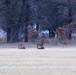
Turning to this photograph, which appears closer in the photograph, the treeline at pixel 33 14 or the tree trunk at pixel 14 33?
the treeline at pixel 33 14

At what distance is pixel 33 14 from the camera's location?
4188cm

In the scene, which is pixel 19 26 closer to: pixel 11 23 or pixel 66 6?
pixel 11 23

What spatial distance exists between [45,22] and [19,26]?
8.97 ft

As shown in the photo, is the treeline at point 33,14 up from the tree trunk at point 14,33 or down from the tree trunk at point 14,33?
up

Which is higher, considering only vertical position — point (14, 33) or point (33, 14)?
point (33, 14)

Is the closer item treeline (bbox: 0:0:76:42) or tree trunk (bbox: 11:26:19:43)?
treeline (bbox: 0:0:76:42)

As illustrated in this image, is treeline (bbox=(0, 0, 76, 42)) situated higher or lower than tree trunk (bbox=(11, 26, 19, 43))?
higher

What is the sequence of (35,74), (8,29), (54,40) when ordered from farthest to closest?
(8,29), (54,40), (35,74)

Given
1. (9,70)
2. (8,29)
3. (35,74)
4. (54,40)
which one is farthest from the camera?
(8,29)

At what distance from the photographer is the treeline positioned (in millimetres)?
40938

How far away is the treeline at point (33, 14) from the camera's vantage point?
40.9 metres

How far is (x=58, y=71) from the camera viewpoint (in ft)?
50.3

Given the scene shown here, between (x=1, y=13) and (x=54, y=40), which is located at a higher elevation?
(x=1, y=13)

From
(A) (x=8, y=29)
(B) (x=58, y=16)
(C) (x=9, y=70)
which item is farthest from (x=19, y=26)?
(C) (x=9, y=70)
